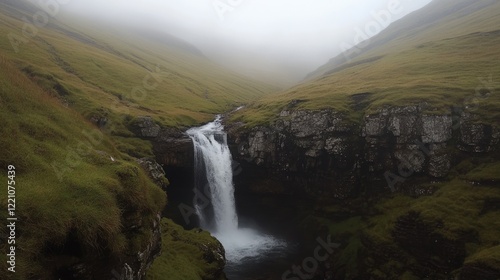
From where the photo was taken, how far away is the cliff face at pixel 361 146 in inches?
1882

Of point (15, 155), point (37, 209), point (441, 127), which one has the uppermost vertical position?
point (15, 155)

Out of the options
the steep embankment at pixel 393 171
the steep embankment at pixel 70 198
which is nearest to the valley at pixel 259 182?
the steep embankment at pixel 70 198

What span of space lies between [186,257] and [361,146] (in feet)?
108

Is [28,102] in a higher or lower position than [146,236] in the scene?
higher

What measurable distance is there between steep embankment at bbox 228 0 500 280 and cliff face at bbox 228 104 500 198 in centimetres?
15

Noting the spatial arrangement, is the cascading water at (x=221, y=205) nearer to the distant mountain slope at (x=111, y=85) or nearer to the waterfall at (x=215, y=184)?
the waterfall at (x=215, y=184)

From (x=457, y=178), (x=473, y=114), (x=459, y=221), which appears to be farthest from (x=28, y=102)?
(x=473, y=114)

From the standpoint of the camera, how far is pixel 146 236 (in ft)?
73.3

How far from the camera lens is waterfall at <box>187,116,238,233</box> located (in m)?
52.5

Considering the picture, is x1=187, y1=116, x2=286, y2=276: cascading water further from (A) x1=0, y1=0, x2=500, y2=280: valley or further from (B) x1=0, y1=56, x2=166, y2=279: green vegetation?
(B) x1=0, y1=56, x2=166, y2=279: green vegetation

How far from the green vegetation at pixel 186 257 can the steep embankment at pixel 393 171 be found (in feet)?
55.2

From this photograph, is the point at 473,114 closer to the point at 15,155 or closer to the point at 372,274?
the point at 372,274

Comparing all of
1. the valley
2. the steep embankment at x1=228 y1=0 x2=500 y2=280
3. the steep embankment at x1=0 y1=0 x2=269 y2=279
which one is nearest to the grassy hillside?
the steep embankment at x1=228 y1=0 x2=500 y2=280

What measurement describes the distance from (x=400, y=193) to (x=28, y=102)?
150ft
